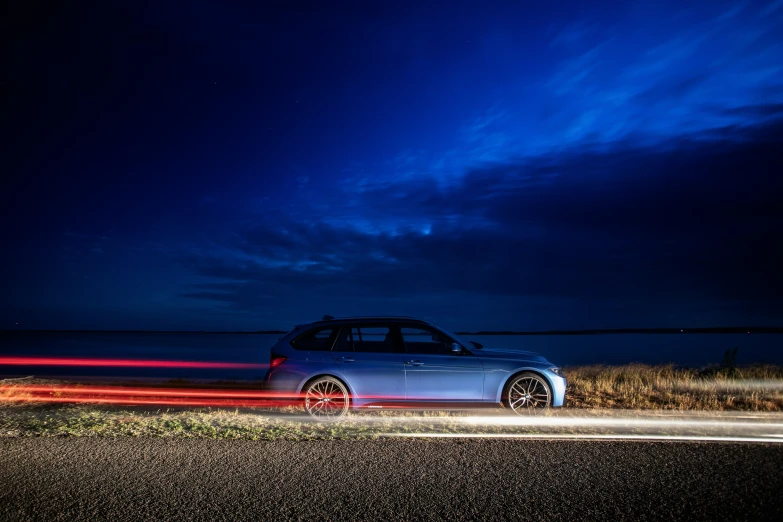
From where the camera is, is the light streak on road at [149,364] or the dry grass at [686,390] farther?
the light streak on road at [149,364]

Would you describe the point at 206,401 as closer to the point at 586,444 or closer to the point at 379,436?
the point at 379,436

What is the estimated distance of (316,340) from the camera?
352 inches

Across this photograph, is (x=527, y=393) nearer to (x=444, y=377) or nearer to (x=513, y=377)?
(x=513, y=377)

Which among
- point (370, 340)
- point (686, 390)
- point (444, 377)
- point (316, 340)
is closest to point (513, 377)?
point (444, 377)

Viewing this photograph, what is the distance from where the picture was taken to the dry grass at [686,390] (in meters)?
10.4

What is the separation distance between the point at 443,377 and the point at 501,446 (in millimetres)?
2114

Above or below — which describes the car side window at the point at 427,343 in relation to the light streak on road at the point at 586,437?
above

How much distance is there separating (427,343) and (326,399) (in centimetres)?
192

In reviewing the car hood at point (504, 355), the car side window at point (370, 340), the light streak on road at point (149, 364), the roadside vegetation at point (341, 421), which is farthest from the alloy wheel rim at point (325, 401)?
the light streak on road at point (149, 364)

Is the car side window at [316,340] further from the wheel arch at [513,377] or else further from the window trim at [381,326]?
the wheel arch at [513,377]

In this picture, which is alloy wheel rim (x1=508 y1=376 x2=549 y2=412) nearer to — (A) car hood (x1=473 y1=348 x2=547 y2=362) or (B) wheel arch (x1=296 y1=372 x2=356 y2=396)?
(A) car hood (x1=473 y1=348 x2=547 y2=362)

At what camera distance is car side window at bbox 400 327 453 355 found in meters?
8.95

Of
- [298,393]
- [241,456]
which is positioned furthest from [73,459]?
[298,393]

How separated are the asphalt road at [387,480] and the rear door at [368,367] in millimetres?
1681
